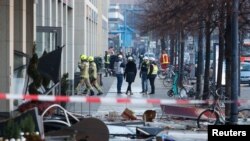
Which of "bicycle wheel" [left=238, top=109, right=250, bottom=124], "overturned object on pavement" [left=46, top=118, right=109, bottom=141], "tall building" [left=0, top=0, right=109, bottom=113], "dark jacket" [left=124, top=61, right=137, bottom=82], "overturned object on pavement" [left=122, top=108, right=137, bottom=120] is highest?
"tall building" [left=0, top=0, right=109, bottom=113]

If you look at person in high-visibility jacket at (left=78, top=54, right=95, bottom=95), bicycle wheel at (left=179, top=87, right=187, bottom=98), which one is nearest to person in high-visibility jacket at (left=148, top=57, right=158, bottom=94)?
bicycle wheel at (left=179, top=87, right=187, bottom=98)

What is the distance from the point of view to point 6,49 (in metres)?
16.0

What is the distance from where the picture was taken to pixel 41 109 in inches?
441

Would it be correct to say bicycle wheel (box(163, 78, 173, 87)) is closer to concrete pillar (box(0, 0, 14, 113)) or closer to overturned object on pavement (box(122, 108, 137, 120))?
concrete pillar (box(0, 0, 14, 113))

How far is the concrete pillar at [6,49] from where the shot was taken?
15935 mm

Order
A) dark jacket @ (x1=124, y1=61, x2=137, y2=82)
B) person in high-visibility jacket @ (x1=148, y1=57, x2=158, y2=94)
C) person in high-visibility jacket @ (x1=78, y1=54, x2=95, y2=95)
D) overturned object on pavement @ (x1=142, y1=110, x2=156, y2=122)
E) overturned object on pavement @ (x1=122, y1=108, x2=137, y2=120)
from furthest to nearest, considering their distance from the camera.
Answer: person in high-visibility jacket @ (x1=148, y1=57, x2=158, y2=94)
dark jacket @ (x1=124, y1=61, x2=137, y2=82)
person in high-visibility jacket @ (x1=78, y1=54, x2=95, y2=95)
overturned object on pavement @ (x1=122, y1=108, x2=137, y2=120)
overturned object on pavement @ (x1=142, y1=110, x2=156, y2=122)

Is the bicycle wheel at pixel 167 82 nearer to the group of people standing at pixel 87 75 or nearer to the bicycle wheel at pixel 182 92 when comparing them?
the group of people standing at pixel 87 75

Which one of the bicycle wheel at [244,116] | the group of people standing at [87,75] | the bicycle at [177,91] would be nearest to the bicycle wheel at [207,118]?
the bicycle wheel at [244,116]

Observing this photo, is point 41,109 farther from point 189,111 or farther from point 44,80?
point 189,111

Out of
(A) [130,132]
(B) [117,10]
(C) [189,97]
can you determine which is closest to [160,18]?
(C) [189,97]

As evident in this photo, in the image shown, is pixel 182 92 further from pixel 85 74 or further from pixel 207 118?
pixel 207 118

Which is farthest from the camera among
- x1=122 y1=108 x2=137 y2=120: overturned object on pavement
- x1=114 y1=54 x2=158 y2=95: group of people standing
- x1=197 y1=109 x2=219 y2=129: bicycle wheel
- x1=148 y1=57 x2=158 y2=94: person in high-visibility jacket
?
x1=148 y1=57 x2=158 y2=94: person in high-visibility jacket

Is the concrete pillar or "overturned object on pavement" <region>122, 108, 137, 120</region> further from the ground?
the concrete pillar

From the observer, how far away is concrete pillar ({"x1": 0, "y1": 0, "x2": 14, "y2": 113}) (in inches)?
627
